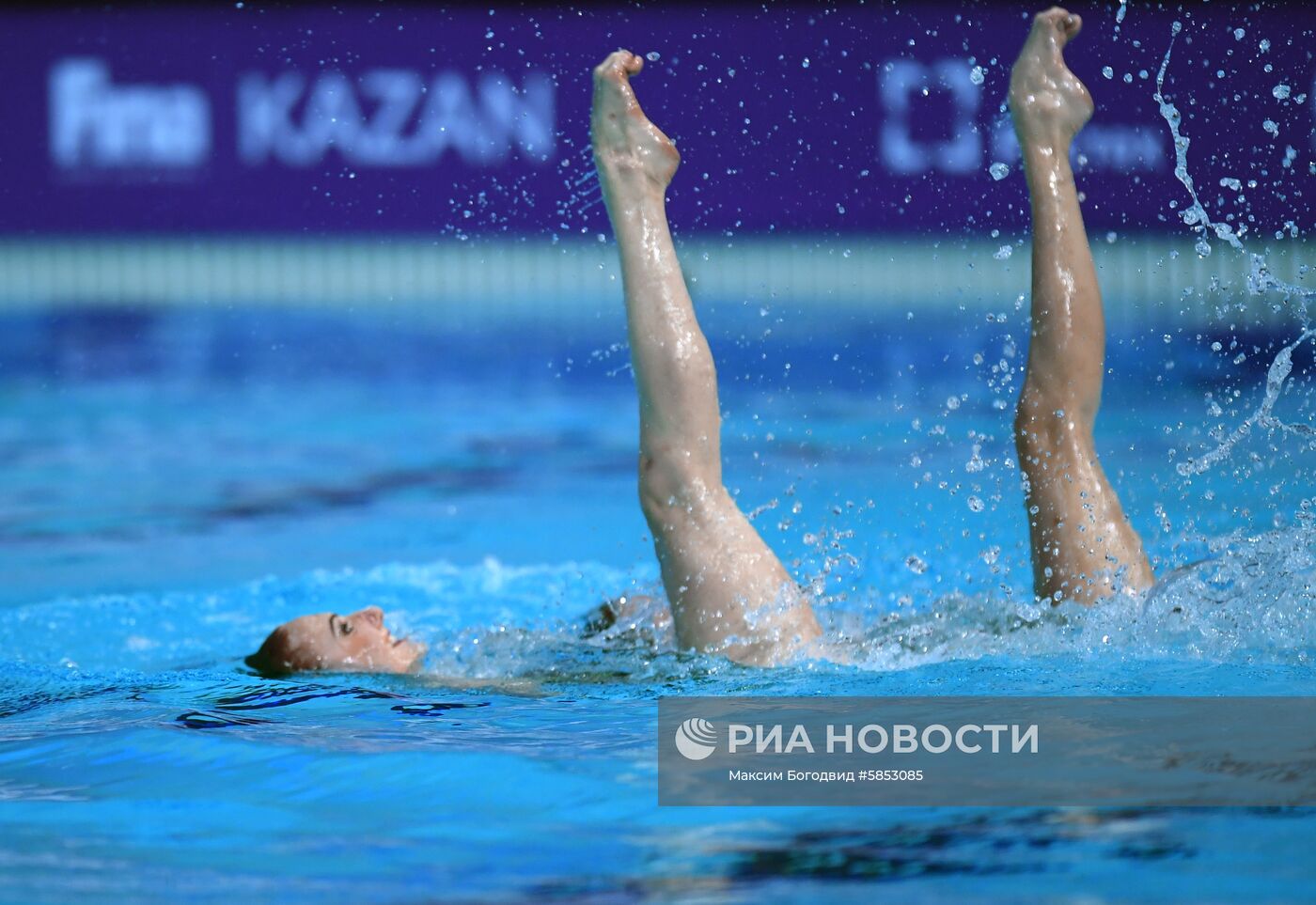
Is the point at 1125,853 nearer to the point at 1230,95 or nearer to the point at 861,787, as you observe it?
the point at 861,787

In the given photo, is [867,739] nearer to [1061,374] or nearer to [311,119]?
[1061,374]

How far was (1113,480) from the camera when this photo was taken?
5.27m

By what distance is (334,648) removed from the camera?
2850 millimetres

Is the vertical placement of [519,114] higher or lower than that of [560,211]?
higher

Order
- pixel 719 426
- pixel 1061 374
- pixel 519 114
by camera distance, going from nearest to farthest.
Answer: pixel 719 426
pixel 1061 374
pixel 519 114

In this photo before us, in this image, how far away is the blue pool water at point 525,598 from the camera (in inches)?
62.2

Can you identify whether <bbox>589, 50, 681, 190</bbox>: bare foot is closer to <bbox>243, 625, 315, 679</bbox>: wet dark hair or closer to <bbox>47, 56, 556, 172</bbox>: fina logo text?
<bbox>243, 625, 315, 679</bbox>: wet dark hair

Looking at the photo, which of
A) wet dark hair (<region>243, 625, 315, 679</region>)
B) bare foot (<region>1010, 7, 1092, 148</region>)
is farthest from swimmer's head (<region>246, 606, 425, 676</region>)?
bare foot (<region>1010, 7, 1092, 148</region>)

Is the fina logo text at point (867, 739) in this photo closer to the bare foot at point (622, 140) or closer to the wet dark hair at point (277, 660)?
the bare foot at point (622, 140)

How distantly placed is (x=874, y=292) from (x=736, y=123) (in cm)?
143

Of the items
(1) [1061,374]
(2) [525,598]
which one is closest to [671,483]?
(1) [1061,374]

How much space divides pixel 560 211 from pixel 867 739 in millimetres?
7533

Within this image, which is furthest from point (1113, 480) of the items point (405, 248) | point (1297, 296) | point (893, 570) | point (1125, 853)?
point (405, 248)

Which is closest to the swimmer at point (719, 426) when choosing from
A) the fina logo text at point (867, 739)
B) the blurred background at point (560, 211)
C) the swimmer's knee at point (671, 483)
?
the swimmer's knee at point (671, 483)
